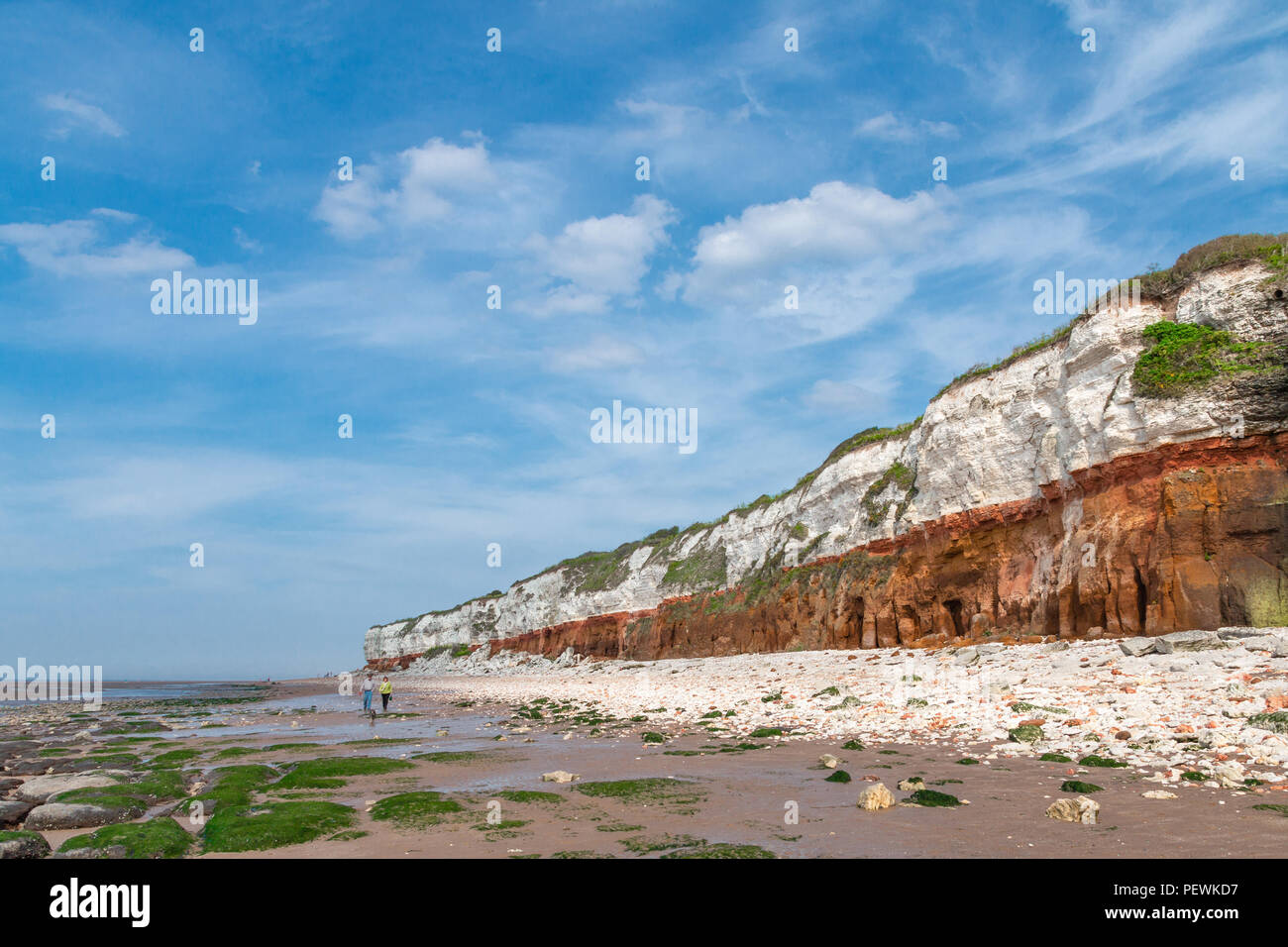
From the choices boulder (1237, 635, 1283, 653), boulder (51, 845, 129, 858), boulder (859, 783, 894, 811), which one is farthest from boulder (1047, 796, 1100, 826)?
boulder (51, 845, 129, 858)

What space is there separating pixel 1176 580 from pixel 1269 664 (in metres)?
5.70

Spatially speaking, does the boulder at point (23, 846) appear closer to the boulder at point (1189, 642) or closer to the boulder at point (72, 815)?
the boulder at point (72, 815)

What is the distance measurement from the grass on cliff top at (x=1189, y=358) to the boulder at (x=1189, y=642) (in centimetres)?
764

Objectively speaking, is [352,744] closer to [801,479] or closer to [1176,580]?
[1176,580]

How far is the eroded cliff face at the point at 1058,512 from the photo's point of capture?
1848cm

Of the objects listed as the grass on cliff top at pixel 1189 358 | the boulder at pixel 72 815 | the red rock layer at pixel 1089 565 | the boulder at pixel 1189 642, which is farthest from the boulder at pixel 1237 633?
the boulder at pixel 72 815

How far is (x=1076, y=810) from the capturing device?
7.54m

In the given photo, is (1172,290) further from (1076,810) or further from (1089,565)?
(1076,810)

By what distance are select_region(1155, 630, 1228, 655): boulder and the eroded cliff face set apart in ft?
6.74

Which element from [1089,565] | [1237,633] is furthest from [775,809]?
[1089,565]

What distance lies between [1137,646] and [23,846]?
66.9ft

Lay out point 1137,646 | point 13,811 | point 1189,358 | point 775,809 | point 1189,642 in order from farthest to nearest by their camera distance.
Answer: point 1189,358 → point 1137,646 → point 1189,642 → point 13,811 → point 775,809
